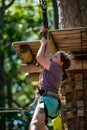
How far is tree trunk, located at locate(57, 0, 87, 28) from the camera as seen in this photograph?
9492mm

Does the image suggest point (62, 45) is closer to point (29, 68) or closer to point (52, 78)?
point (29, 68)

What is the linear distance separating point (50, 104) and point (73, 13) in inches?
119

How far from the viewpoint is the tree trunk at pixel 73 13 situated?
374 inches

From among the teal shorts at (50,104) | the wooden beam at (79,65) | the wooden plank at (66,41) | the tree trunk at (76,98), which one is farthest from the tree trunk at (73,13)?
the teal shorts at (50,104)

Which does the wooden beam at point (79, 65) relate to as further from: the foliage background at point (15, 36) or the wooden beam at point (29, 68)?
the foliage background at point (15, 36)

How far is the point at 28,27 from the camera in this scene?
2702cm

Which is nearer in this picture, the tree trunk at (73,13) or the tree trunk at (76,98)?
the tree trunk at (76,98)

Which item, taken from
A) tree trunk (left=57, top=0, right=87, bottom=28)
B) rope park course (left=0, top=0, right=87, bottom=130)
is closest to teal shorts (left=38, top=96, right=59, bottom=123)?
rope park course (left=0, top=0, right=87, bottom=130)

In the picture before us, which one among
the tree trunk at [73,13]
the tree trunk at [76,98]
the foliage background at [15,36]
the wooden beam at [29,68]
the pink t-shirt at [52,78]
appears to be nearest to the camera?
the pink t-shirt at [52,78]

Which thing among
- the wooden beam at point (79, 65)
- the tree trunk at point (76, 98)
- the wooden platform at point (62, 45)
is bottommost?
the tree trunk at point (76, 98)

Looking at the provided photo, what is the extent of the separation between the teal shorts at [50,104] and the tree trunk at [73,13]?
110 inches

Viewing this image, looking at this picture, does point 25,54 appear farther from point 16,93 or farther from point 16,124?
point 16,93

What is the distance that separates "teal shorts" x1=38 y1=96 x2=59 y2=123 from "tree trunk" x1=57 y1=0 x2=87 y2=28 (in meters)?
2.80

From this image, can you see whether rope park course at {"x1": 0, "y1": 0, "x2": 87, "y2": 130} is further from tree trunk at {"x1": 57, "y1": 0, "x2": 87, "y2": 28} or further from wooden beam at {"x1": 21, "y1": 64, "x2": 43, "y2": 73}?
tree trunk at {"x1": 57, "y1": 0, "x2": 87, "y2": 28}
